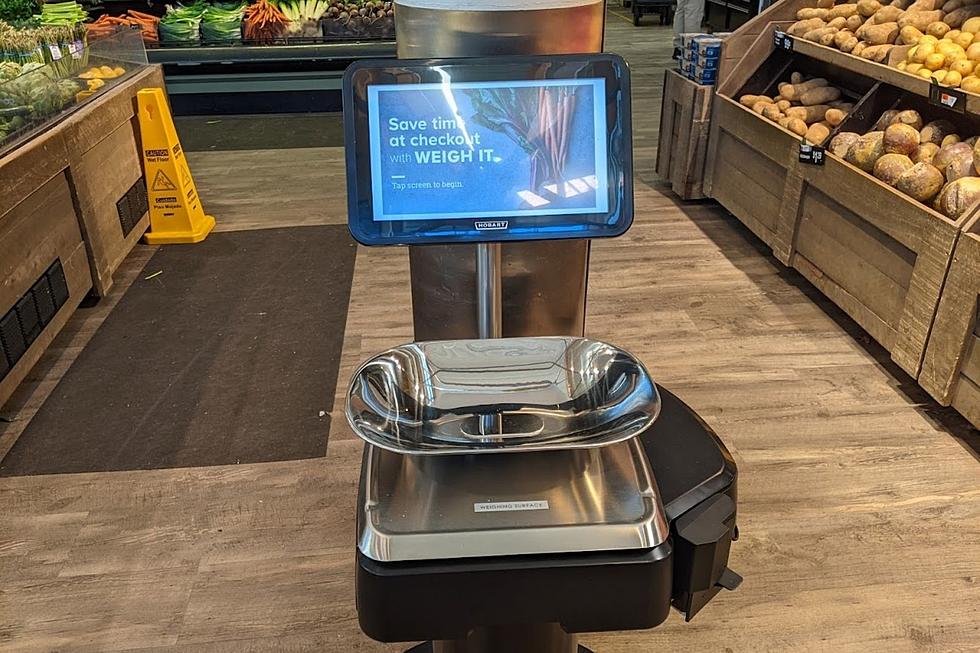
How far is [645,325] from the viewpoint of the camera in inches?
126

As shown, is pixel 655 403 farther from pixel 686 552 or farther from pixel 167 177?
pixel 167 177

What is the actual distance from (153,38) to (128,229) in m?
3.31

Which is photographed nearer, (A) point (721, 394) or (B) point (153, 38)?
(A) point (721, 394)

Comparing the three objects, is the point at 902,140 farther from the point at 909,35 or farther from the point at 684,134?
the point at 684,134

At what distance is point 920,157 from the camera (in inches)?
113

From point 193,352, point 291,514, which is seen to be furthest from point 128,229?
point 291,514

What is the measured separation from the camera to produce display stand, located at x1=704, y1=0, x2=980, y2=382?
8.46 ft

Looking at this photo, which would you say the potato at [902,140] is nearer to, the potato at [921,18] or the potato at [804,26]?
the potato at [921,18]

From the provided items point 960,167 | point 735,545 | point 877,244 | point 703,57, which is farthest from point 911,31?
point 735,545

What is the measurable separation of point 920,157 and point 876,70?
0.48 meters

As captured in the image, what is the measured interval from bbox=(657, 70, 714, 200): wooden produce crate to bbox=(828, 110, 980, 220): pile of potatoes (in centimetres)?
117

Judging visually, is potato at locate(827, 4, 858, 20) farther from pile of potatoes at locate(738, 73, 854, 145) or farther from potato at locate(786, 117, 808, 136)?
potato at locate(786, 117, 808, 136)

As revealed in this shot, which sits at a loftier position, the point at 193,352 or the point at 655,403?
the point at 655,403

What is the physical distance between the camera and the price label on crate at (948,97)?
2615 millimetres
